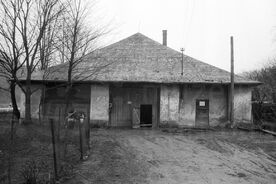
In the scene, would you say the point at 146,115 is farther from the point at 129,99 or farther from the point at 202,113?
the point at 202,113

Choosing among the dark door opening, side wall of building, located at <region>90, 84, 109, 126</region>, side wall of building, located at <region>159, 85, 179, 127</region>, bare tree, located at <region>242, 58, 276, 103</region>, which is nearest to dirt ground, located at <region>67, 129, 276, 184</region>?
side wall of building, located at <region>159, 85, 179, 127</region>

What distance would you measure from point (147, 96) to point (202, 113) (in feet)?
13.4

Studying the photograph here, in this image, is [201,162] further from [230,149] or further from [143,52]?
[143,52]

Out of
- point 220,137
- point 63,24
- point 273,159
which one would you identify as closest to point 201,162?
point 273,159

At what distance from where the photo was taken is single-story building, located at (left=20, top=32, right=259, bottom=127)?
17906 millimetres

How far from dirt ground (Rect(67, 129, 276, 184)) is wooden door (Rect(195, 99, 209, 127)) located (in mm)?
4838

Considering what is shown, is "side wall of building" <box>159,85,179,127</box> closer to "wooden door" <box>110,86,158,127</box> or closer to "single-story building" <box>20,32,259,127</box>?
"single-story building" <box>20,32,259,127</box>

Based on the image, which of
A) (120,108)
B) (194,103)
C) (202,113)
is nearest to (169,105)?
(194,103)

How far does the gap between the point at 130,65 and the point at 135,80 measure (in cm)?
220

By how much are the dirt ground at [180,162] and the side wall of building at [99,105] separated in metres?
5.12

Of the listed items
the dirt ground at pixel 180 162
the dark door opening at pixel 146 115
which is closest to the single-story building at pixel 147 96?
the dark door opening at pixel 146 115

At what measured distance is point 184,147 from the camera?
11586mm

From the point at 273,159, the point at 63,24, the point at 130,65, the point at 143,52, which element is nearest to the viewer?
the point at 273,159

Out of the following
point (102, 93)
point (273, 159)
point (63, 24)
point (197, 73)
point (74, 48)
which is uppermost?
point (63, 24)
